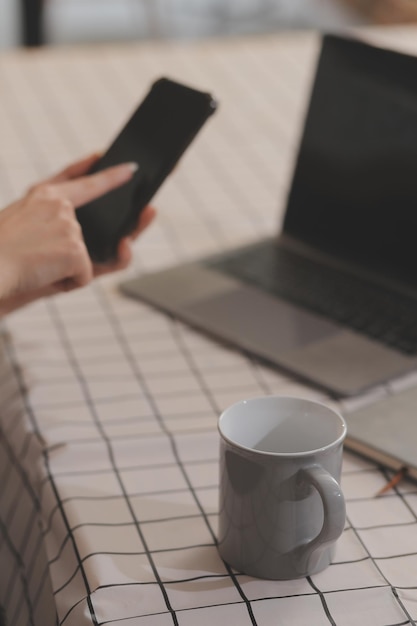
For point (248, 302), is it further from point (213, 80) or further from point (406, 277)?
point (213, 80)

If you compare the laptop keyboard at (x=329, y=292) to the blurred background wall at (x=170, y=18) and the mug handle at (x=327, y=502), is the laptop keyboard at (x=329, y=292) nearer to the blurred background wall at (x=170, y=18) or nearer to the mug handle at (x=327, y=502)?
the mug handle at (x=327, y=502)

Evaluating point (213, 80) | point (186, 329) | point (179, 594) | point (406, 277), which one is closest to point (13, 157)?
point (213, 80)

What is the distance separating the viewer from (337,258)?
1110 mm

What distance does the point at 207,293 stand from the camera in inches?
41.1

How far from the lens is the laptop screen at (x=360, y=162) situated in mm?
1036

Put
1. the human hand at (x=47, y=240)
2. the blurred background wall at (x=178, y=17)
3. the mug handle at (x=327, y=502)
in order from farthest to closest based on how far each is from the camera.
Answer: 1. the blurred background wall at (x=178, y=17)
2. the human hand at (x=47, y=240)
3. the mug handle at (x=327, y=502)

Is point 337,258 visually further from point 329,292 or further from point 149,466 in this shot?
point 149,466

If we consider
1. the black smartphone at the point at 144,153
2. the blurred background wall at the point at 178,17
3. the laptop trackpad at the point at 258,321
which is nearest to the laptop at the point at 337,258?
the laptop trackpad at the point at 258,321

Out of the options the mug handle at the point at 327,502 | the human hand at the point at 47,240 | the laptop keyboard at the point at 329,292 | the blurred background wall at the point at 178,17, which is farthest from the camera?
the blurred background wall at the point at 178,17

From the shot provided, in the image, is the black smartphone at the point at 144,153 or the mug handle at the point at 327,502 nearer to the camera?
the mug handle at the point at 327,502

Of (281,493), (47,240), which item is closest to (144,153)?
(47,240)

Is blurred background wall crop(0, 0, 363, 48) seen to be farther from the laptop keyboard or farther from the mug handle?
the mug handle

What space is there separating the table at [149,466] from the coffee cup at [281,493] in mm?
18

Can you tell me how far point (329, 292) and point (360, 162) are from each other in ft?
0.54
